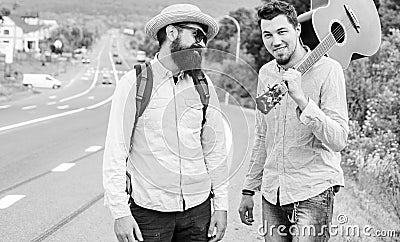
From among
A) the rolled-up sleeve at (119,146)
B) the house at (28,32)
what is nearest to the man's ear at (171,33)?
the rolled-up sleeve at (119,146)

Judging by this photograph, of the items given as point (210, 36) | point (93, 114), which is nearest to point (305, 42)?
point (210, 36)

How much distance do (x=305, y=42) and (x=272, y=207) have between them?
1.00 metres

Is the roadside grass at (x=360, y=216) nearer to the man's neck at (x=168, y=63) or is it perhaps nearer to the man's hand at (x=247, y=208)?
the man's hand at (x=247, y=208)

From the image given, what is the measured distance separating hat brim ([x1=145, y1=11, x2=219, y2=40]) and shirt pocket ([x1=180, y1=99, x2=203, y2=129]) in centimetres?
44

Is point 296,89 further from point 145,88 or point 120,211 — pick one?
point 120,211

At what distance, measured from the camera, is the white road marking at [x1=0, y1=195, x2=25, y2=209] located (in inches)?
381

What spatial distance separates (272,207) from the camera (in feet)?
13.7

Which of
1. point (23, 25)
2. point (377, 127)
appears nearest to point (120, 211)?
point (377, 127)

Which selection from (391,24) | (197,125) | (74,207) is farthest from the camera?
(391,24)

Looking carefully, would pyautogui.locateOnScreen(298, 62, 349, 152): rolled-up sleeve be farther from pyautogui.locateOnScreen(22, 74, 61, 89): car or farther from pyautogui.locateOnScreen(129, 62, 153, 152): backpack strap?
pyautogui.locateOnScreen(22, 74, 61, 89): car

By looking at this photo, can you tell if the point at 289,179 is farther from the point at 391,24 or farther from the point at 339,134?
the point at 391,24

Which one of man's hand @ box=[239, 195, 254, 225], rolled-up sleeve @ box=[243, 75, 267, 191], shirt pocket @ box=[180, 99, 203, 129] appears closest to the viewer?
shirt pocket @ box=[180, 99, 203, 129]

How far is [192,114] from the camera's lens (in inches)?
153

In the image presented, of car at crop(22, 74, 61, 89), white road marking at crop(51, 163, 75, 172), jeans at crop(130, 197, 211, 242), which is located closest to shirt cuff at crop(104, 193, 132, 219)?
jeans at crop(130, 197, 211, 242)
